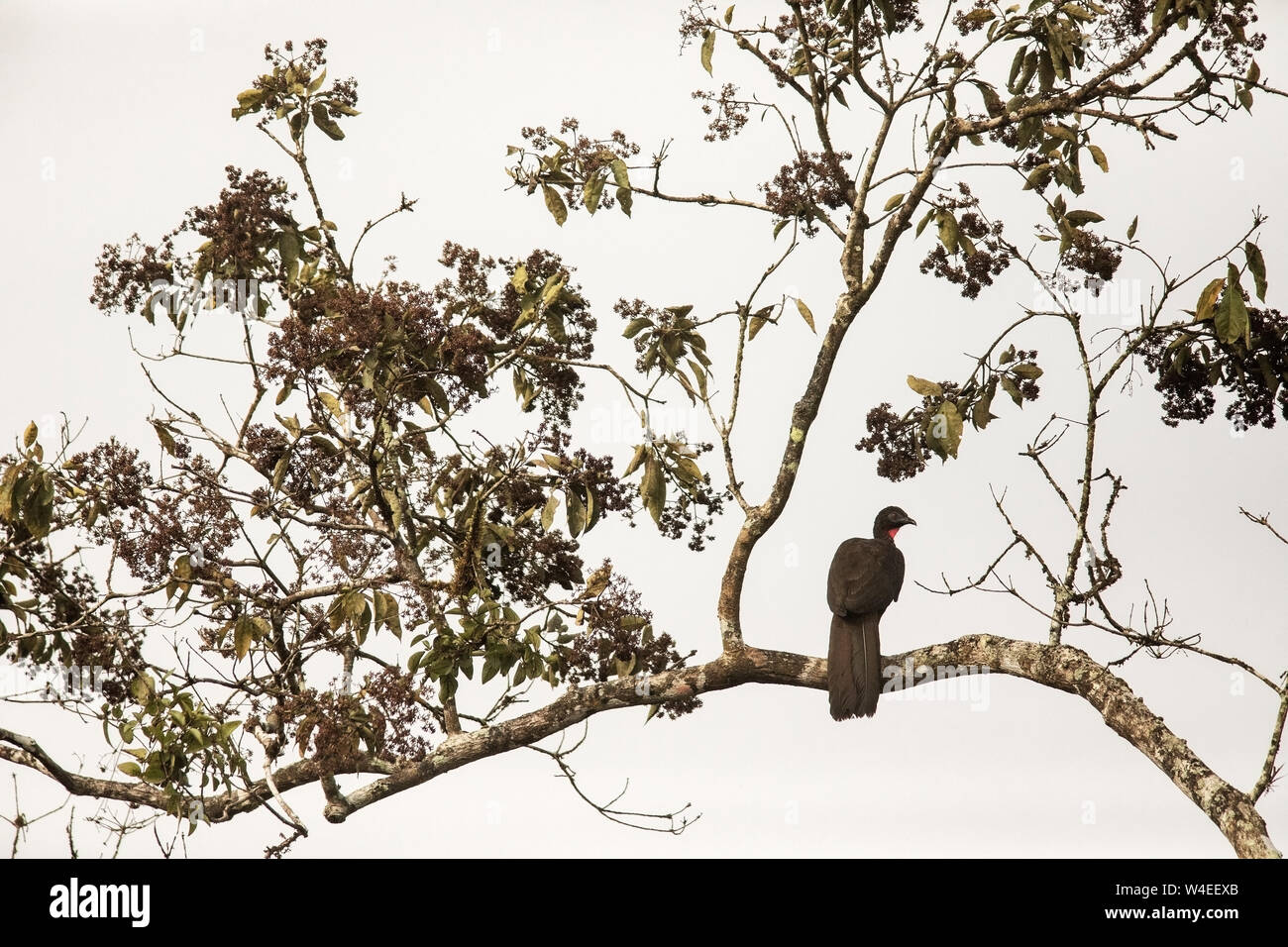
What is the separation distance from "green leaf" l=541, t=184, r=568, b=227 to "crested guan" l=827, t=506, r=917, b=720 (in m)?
1.81

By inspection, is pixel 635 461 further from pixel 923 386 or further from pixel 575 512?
pixel 923 386

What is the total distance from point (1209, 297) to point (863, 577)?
1.66 metres

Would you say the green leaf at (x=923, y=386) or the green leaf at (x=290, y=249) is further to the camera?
the green leaf at (x=290, y=249)

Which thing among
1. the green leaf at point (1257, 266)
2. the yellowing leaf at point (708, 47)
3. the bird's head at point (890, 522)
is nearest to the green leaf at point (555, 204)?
the yellowing leaf at point (708, 47)

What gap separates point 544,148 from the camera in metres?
5.14

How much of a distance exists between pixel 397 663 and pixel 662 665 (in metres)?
0.98

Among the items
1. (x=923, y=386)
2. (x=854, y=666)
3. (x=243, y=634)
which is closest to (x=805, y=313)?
(x=923, y=386)

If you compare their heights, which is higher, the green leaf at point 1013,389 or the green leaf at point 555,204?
the green leaf at point 555,204

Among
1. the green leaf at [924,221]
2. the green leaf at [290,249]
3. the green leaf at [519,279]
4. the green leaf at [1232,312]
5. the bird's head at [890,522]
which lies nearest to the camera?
the green leaf at [1232,312]

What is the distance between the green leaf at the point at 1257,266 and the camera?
177 inches

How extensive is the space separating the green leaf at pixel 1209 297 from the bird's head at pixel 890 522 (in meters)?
1.89

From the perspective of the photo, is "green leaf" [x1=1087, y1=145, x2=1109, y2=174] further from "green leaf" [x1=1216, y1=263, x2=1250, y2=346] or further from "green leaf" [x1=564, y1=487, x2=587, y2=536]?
"green leaf" [x1=564, y1=487, x2=587, y2=536]

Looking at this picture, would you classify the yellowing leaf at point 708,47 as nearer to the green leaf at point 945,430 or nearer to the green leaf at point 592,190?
the green leaf at point 592,190
